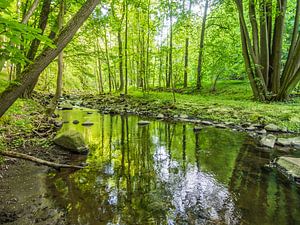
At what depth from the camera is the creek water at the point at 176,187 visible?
9.08 feet

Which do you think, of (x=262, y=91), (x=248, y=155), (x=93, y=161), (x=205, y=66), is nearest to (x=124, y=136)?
(x=93, y=161)

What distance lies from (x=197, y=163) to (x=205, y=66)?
42.6 feet

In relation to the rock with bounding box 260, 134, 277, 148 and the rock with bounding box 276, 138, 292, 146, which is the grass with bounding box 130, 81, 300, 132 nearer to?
the rock with bounding box 276, 138, 292, 146

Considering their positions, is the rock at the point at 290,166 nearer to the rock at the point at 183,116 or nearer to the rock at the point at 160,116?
the rock at the point at 183,116

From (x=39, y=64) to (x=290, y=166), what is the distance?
14.7 ft

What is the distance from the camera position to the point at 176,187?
3576 mm

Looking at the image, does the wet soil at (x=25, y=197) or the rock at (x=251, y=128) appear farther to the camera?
the rock at (x=251, y=128)

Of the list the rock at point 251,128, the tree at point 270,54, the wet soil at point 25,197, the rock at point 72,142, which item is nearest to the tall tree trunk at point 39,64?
the wet soil at point 25,197

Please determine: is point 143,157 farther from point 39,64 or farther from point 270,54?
point 270,54

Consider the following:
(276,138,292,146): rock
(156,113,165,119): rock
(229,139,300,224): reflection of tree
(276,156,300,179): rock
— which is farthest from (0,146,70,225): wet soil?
(156,113,165,119): rock

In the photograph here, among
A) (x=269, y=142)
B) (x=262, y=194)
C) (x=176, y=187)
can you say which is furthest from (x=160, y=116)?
(x=262, y=194)

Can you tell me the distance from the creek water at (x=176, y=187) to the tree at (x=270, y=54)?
6.45 meters

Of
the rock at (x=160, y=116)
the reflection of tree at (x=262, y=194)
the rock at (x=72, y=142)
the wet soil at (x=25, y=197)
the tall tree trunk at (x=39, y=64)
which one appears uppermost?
the tall tree trunk at (x=39, y=64)

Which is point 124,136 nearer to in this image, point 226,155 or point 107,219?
point 226,155
